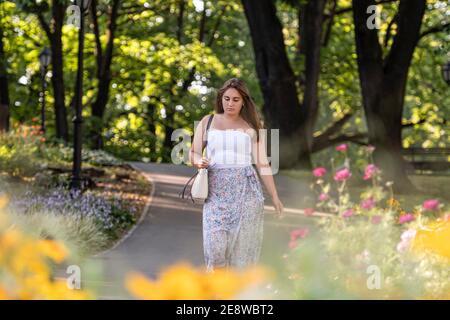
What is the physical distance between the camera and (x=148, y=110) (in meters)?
42.0

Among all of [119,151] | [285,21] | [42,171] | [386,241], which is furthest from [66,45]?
[386,241]

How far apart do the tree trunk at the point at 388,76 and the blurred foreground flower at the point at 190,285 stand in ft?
55.3

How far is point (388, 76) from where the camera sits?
18.7m

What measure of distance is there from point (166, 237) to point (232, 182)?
6.94m

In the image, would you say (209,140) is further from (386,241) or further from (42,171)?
(42,171)

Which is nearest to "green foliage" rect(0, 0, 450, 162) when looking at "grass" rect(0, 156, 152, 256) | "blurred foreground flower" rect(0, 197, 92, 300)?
"grass" rect(0, 156, 152, 256)

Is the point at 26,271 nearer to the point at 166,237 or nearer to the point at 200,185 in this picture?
the point at 200,185

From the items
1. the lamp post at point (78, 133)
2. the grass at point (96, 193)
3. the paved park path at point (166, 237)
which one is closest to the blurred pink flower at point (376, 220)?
the paved park path at point (166, 237)

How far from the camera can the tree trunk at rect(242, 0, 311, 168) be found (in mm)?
23047

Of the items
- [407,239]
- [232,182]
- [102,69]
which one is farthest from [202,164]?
[102,69]

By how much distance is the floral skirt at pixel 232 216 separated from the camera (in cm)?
573

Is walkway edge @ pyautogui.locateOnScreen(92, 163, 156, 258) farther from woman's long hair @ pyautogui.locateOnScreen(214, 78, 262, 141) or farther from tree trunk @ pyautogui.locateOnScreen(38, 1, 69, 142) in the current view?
tree trunk @ pyautogui.locateOnScreen(38, 1, 69, 142)

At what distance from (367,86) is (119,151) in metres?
21.2

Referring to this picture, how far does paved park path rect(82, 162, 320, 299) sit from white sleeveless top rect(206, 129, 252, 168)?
1.60 meters
